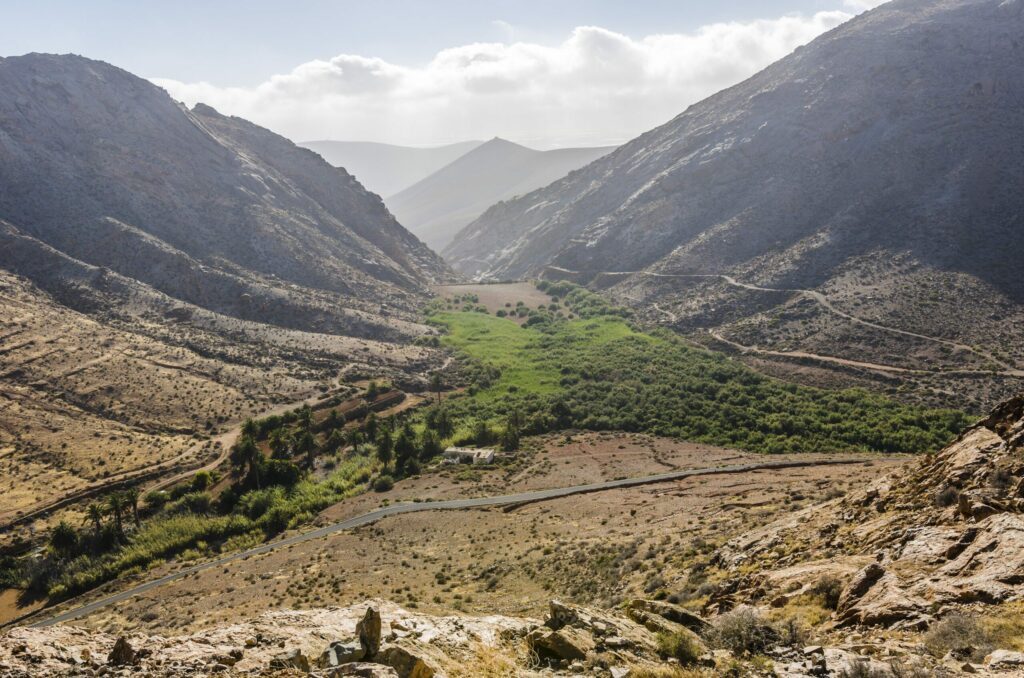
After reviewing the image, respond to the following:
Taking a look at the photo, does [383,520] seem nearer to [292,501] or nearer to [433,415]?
[292,501]

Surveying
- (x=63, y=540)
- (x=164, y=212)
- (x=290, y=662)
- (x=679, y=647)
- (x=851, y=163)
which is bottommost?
(x=63, y=540)

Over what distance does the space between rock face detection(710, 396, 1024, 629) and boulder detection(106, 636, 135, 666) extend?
14.7m

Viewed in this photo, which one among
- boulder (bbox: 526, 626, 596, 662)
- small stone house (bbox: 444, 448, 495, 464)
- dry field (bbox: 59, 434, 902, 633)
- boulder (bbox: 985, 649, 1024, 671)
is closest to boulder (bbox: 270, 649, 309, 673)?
boulder (bbox: 526, 626, 596, 662)

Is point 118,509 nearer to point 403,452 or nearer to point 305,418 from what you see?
point 305,418

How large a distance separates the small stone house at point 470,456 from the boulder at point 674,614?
124ft

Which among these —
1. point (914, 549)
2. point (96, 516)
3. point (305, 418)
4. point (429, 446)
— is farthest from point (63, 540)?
point (914, 549)

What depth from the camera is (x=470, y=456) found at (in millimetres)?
54281

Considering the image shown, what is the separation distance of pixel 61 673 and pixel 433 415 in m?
50.3

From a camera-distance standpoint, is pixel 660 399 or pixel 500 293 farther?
pixel 500 293

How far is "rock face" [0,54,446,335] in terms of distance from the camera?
92688mm

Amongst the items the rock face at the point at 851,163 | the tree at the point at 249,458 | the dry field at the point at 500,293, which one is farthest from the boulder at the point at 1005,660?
the dry field at the point at 500,293

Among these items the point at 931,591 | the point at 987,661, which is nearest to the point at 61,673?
the point at 987,661

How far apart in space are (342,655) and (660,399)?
57830 millimetres

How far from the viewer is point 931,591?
12.8 metres
